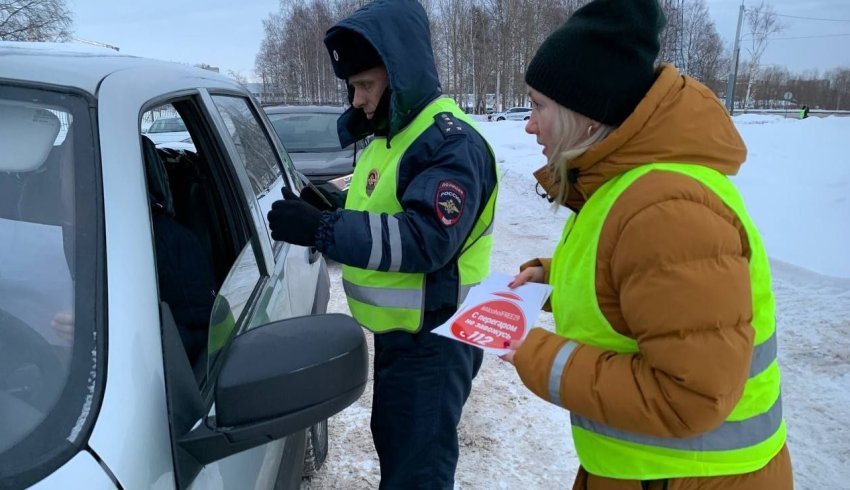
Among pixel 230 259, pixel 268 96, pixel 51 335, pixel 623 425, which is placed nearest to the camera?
pixel 51 335

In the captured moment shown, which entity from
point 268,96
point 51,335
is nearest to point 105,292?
point 51,335

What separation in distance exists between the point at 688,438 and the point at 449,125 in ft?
3.72

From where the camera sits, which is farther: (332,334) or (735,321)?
(332,334)

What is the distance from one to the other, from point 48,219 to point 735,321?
125 centimetres

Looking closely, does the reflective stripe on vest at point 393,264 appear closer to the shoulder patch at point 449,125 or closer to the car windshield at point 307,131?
the shoulder patch at point 449,125

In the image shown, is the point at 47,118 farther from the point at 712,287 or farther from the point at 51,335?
the point at 712,287

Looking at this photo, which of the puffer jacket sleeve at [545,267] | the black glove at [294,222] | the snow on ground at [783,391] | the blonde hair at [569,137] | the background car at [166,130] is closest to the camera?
the blonde hair at [569,137]

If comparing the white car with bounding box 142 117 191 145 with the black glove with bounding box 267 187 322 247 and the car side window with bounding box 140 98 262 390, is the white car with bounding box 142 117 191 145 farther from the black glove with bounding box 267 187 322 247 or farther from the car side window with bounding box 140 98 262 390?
the black glove with bounding box 267 187 322 247

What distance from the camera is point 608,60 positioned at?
4.15 ft

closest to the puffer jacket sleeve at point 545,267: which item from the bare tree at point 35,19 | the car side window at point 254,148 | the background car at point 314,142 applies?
the car side window at point 254,148

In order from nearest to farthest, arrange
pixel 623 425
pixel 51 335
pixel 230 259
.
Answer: pixel 51 335 < pixel 623 425 < pixel 230 259

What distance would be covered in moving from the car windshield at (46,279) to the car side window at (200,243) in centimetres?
24

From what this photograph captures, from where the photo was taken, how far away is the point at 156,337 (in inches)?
42.6

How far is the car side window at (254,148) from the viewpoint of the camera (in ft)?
7.89
